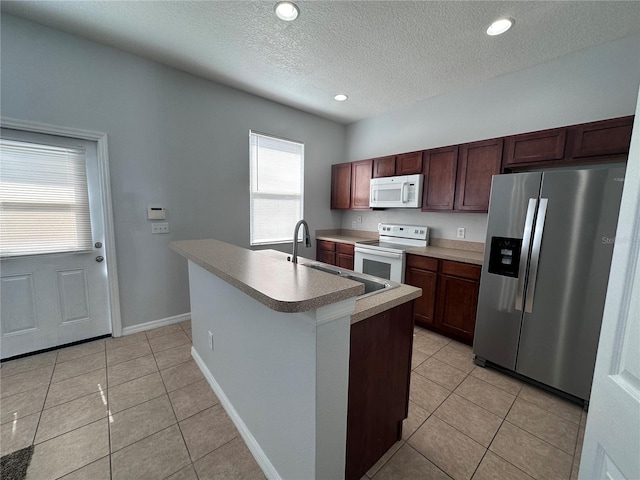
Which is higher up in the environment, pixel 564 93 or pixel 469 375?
pixel 564 93

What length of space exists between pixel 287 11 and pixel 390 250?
8.00 ft

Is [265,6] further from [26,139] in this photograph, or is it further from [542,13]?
[26,139]

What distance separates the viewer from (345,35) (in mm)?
2131

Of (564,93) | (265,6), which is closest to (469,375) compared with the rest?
(564,93)

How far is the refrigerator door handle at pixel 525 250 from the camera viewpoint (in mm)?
1951

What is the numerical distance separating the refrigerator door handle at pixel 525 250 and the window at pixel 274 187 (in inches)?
112

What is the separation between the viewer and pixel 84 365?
2.24 meters

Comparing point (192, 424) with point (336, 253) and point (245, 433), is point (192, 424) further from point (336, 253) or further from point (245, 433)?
point (336, 253)

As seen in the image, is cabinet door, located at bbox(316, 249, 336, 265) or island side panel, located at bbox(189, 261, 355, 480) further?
cabinet door, located at bbox(316, 249, 336, 265)

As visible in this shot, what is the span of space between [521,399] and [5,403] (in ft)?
12.1

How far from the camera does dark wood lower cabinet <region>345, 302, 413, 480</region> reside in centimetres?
122

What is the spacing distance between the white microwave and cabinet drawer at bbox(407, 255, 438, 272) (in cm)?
68

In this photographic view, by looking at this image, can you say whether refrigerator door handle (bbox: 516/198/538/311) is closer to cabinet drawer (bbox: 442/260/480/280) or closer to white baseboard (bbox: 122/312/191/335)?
cabinet drawer (bbox: 442/260/480/280)

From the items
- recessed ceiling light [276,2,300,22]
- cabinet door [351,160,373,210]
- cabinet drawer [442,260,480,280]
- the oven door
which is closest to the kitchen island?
cabinet drawer [442,260,480,280]
